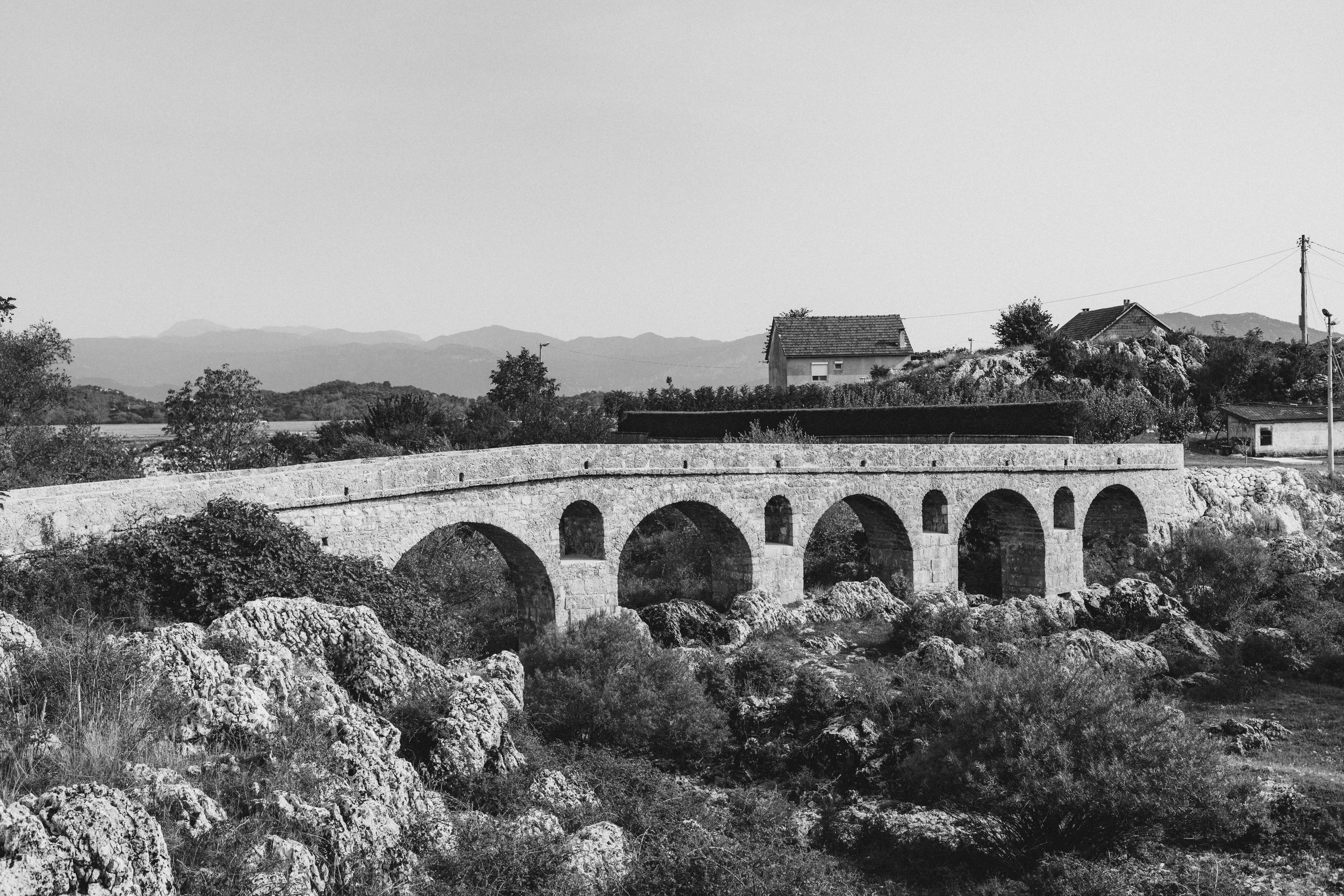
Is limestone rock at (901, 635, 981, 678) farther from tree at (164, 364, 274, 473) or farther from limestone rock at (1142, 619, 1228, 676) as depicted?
tree at (164, 364, 274, 473)

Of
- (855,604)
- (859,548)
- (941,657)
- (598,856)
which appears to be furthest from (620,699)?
(859,548)

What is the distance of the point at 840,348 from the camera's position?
195ft

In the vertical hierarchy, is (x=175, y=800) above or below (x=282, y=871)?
above

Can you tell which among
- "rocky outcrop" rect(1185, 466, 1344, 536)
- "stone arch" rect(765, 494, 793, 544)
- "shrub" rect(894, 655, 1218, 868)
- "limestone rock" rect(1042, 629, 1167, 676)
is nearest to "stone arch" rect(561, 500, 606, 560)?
"stone arch" rect(765, 494, 793, 544)

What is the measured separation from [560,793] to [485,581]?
16.0 metres

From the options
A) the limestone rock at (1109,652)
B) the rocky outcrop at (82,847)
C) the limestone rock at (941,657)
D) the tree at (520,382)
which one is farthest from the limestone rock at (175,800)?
the tree at (520,382)

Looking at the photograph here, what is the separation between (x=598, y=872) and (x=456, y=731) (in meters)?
2.75

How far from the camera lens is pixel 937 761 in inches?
536

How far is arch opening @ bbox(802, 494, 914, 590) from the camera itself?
28.8 m

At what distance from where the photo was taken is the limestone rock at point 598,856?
10688 mm

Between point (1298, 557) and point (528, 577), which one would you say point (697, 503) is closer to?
point (528, 577)

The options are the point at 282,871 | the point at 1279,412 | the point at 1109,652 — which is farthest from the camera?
the point at 1279,412

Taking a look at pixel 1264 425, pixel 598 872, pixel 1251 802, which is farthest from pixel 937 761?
pixel 1264 425

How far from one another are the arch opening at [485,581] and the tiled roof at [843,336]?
30.7 m
